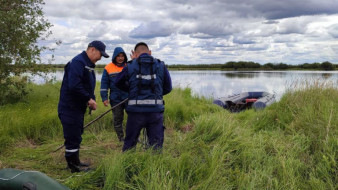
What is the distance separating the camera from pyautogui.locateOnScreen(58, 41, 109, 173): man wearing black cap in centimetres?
367

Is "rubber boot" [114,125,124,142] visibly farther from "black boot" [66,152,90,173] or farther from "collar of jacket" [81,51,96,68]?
"collar of jacket" [81,51,96,68]

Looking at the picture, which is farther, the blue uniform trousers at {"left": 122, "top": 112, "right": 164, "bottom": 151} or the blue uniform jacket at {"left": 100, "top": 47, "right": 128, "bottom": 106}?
the blue uniform jacket at {"left": 100, "top": 47, "right": 128, "bottom": 106}

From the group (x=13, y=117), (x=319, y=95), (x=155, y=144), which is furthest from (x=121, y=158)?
(x=319, y=95)

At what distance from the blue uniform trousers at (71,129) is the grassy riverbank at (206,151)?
1.30 ft

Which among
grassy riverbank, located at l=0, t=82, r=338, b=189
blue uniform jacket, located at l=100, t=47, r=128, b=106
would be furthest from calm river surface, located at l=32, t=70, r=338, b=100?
blue uniform jacket, located at l=100, t=47, r=128, b=106

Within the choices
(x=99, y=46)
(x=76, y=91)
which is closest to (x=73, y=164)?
(x=76, y=91)

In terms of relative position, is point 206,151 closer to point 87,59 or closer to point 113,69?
point 87,59

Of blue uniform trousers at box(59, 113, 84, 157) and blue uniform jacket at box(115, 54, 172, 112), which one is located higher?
blue uniform jacket at box(115, 54, 172, 112)

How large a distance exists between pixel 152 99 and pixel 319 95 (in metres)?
4.94

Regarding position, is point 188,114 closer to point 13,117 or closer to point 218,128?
point 218,128

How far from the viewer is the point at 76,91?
3650mm

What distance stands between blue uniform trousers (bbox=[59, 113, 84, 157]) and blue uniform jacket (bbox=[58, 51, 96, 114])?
7cm

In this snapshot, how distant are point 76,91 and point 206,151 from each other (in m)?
2.07

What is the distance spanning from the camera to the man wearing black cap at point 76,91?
3.67 m
